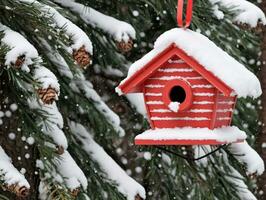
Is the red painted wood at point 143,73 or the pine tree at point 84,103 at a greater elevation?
the red painted wood at point 143,73

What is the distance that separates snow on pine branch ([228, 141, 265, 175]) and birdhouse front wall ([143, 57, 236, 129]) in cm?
130

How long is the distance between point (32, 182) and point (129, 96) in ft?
2.99

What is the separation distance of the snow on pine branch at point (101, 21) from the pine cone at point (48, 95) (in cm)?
98

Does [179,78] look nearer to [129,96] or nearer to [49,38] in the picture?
[49,38]

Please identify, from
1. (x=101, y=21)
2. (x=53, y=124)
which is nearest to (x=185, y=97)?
(x=53, y=124)

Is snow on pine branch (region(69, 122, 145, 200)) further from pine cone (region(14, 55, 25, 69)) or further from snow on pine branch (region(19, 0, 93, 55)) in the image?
pine cone (region(14, 55, 25, 69))

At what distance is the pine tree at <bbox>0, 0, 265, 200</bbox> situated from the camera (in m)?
3.35

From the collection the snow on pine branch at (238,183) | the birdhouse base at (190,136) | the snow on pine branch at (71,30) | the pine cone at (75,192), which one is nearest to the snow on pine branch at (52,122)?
the pine cone at (75,192)

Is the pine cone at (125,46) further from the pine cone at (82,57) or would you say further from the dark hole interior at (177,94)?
the dark hole interior at (177,94)

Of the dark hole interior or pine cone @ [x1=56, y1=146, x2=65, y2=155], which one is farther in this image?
pine cone @ [x1=56, y1=146, x2=65, y2=155]

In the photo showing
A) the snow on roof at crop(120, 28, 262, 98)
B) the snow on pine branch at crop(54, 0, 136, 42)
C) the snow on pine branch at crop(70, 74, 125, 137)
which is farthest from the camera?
the snow on pine branch at crop(70, 74, 125, 137)

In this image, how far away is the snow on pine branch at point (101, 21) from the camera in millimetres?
4004

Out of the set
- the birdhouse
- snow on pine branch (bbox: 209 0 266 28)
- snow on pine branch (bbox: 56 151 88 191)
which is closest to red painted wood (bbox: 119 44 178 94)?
the birdhouse

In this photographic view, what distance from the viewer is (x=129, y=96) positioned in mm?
4680
